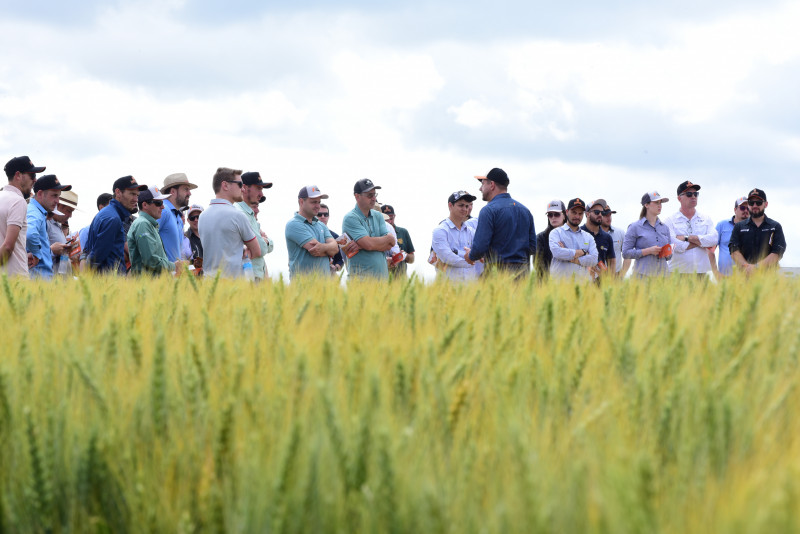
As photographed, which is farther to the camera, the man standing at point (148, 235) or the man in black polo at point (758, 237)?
the man in black polo at point (758, 237)

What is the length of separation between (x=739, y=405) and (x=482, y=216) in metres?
5.50

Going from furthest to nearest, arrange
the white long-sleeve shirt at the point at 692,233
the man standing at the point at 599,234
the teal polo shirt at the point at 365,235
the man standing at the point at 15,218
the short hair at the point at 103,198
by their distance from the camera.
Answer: the short hair at the point at 103,198 < the white long-sleeve shirt at the point at 692,233 < the man standing at the point at 599,234 < the teal polo shirt at the point at 365,235 < the man standing at the point at 15,218

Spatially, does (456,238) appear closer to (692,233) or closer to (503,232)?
(503,232)

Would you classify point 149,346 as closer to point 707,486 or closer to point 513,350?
point 513,350

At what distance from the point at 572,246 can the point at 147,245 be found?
15.4 feet

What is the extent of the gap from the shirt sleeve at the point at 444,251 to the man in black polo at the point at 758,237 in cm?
436

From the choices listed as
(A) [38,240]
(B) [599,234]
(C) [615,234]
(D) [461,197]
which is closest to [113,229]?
(A) [38,240]

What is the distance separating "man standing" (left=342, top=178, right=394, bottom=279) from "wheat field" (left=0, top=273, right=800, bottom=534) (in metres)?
4.66

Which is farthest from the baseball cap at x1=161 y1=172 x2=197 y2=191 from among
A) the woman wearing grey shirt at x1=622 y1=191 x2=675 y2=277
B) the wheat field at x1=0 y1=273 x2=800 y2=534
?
the wheat field at x1=0 y1=273 x2=800 y2=534

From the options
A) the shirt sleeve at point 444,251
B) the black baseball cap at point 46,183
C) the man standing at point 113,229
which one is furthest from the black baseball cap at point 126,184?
the shirt sleeve at point 444,251

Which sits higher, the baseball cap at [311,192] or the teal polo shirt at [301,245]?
the baseball cap at [311,192]

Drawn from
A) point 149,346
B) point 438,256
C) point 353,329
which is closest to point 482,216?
point 438,256

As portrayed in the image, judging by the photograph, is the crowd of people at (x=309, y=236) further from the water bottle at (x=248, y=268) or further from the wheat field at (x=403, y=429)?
the wheat field at (x=403, y=429)

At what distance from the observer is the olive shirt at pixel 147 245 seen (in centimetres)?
710
